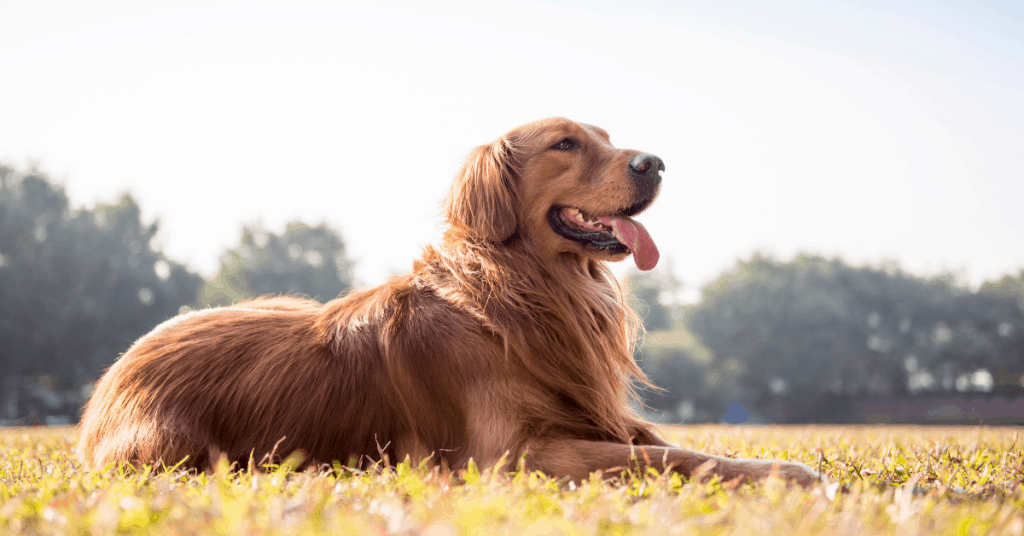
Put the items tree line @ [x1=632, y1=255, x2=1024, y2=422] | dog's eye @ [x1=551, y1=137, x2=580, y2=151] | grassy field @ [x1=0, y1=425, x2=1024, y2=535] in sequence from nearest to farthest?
grassy field @ [x1=0, y1=425, x2=1024, y2=535]
dog's eye @ [x1=551, y1=137, x2=580, y2=151]
tree line @ [x1=632, y1=255, x2=1024, y2=422]

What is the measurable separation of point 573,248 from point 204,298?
42.8 m

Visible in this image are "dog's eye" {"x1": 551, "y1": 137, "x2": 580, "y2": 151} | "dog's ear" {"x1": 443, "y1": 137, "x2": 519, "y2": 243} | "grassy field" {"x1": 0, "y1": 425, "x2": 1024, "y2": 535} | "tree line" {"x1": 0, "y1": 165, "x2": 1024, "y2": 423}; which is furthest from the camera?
"tree line" {"x1": 0, "y1": 165, "x2": 1024, "y2": 423}

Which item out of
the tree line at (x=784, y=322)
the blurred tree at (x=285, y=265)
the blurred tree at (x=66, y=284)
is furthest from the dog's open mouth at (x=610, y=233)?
the blurred tree at (x=285, y=265)

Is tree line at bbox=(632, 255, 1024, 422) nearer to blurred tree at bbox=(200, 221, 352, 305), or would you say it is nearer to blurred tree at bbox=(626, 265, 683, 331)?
blurred tree at bbox=(626, 265, 683, 331)

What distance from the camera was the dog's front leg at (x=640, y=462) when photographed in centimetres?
282

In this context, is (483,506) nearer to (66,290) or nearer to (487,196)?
(487,196)

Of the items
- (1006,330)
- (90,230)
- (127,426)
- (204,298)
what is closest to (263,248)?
(204,298)

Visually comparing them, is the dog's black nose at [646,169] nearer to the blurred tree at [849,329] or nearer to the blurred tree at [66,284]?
the blurred tree at [66,284]

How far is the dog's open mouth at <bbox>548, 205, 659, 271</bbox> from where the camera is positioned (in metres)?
4.12

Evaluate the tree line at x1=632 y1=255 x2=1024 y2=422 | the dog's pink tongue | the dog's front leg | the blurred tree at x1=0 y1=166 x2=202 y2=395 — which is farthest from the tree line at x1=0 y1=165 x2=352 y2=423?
the tree line at x1=632 y1=255 x2=1024 y2=422

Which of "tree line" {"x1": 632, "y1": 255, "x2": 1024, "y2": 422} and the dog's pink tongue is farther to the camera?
"tree line" {"x1": 632, "y1": 255, "x2": 1024, "y2": 422}

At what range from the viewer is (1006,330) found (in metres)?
49.2

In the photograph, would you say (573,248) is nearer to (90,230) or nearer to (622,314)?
(622,314)

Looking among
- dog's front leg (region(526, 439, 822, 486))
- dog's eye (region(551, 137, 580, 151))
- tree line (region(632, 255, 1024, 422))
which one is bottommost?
tree line (region(632, 255, 1024, 422))
